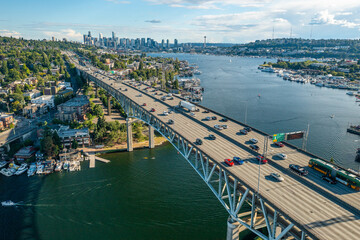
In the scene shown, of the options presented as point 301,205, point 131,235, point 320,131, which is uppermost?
point 301,205

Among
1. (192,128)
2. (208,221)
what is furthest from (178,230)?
(192,128)

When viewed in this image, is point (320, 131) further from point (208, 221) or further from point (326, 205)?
point (326, 205)

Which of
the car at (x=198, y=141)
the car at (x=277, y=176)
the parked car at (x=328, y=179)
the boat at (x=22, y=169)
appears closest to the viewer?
Answer: the parked car at (x=328, y=179)

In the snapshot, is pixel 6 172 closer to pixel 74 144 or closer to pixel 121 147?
pixel 74 144

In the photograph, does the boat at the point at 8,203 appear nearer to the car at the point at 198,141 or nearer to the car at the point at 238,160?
the car at the point at 198,141

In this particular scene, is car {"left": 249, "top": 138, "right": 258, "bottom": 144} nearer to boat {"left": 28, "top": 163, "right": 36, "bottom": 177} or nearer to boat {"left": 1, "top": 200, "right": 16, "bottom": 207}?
boat {"left": 1, "top": 200, "right": 16, "bottom": 207}

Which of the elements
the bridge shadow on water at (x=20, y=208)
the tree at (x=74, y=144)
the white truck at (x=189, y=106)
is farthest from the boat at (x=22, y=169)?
the white truck at (x=189, y=106)
